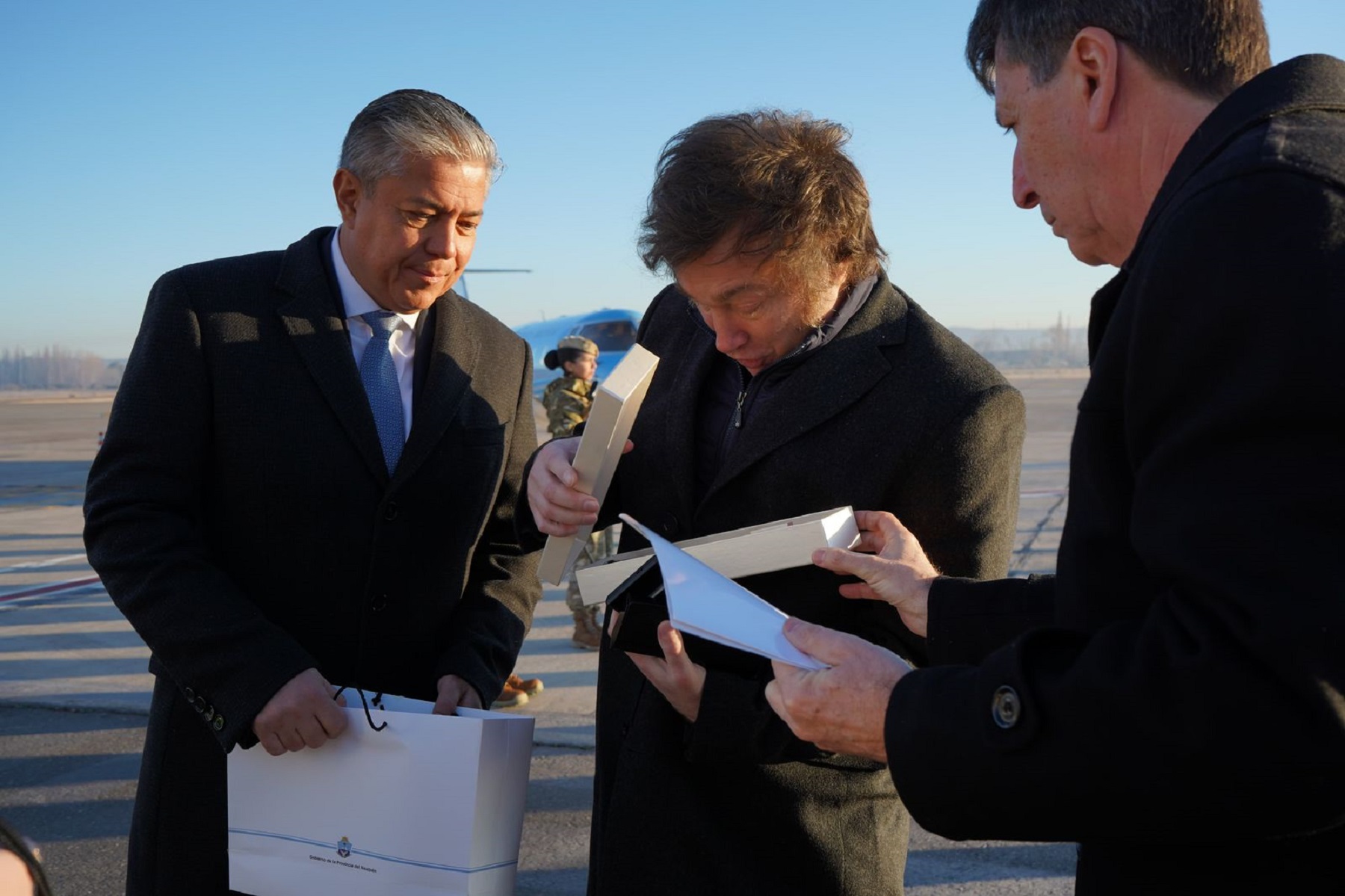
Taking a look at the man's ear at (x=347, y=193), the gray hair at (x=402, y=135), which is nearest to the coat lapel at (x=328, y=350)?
the man's ear at (x=347, y=193)

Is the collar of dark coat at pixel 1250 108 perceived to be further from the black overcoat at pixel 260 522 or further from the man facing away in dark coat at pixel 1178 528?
the black overcoat at pixel 260 522

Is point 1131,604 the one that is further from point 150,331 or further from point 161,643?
point 150,331

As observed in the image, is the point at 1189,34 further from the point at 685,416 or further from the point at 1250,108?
the point at 685,416

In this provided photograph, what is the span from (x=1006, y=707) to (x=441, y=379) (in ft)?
5.71

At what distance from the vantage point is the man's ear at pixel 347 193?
254 centimetres

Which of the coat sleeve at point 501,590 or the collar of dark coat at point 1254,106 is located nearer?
the collar of dark coat at point 1254,106

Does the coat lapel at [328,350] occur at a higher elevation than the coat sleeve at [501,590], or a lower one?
higher

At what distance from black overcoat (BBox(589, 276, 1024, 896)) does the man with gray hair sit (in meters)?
0.53

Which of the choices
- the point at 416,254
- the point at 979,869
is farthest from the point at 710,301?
the point at 979,869

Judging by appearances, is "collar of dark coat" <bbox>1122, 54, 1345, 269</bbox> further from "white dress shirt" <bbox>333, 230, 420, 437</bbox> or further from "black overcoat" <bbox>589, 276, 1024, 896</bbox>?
"white dress shirt" <bbox>333, 230, 420, 437</bbox>

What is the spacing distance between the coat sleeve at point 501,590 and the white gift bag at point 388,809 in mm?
395

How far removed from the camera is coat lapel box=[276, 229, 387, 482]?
7.90 feet

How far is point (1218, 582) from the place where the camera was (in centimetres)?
96

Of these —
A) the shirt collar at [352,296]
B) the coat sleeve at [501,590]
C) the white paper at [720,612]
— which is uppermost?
the shirt collar at [352,296]
